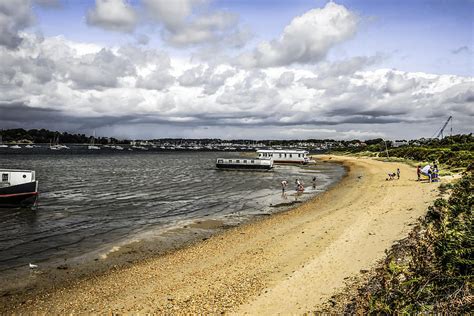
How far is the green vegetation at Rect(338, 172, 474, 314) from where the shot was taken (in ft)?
26.0

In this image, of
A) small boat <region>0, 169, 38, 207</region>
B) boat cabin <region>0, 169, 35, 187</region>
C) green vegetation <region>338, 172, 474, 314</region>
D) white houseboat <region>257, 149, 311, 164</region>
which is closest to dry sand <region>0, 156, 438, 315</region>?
green vegetation <region>338, 172, 474, 314</region>

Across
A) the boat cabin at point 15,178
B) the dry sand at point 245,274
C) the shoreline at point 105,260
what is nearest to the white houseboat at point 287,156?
→ the boat cabin at point 15,178

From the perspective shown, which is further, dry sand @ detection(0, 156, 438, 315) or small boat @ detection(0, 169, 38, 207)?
small boat @ detection(0, 169, 38, 207)

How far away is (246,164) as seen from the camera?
3127 inches

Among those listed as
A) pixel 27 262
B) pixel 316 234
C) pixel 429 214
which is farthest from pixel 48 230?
pixel 429 214

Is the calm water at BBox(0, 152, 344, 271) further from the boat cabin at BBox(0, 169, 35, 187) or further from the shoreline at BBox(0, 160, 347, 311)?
the boat cabin at BBox(0, 169, 35, 187)

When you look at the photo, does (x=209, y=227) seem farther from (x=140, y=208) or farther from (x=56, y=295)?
(x=56, y=295)

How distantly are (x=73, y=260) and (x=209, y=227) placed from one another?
9733 millimetres

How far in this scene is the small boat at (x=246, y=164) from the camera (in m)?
77.6

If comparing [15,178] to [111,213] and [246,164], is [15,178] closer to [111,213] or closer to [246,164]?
[111,213]

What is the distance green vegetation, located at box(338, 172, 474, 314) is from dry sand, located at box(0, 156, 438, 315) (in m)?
1.56

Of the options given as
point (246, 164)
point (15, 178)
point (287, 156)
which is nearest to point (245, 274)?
point (15, 178)

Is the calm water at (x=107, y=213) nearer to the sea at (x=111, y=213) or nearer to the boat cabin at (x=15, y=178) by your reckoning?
the sea at (x=111, y=213)

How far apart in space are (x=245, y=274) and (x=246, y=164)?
216 feet
